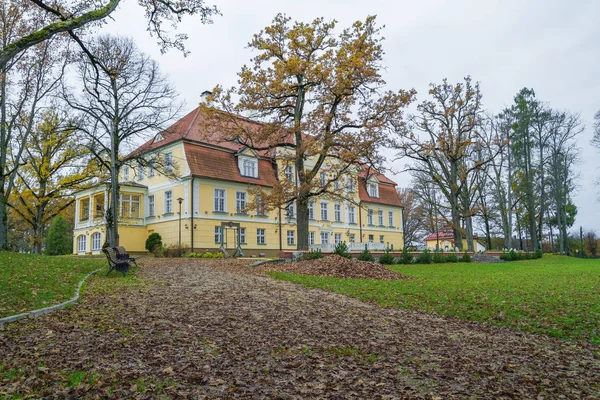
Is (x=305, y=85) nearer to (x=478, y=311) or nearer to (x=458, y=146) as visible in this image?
(x=458, y=146)

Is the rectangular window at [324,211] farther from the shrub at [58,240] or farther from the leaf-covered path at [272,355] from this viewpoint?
the leaf-covered path at [272,355]

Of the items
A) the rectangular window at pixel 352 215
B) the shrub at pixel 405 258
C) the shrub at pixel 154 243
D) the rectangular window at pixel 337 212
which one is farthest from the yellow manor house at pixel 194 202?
the rectangular window at pixel 352 215

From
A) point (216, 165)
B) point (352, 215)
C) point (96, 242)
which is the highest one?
point (216, 165)

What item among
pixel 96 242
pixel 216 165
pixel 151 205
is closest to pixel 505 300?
pixel 216 165

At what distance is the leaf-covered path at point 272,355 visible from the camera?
4352 mm

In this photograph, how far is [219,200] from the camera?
3044 centimetres

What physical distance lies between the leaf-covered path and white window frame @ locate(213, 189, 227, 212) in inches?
843

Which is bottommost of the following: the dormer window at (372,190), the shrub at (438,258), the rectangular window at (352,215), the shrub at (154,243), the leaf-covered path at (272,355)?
the leaf-covered path at (272,355)

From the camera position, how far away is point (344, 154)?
67.2 ft

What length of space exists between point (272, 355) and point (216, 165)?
84.8 ft

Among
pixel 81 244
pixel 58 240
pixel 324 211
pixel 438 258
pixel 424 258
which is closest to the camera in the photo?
pixel 424 258

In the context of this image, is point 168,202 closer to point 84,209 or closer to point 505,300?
point 84,209

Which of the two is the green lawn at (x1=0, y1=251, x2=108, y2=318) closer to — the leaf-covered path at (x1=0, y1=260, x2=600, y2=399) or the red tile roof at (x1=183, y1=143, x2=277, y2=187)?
the leaf-covered path at (x1=0, y1=260, x2=600, y2=399)

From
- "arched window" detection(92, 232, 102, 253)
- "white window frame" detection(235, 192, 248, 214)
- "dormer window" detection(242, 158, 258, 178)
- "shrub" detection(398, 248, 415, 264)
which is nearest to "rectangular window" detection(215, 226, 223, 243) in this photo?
"white window frame" detection(235, 192, 248, 214)
